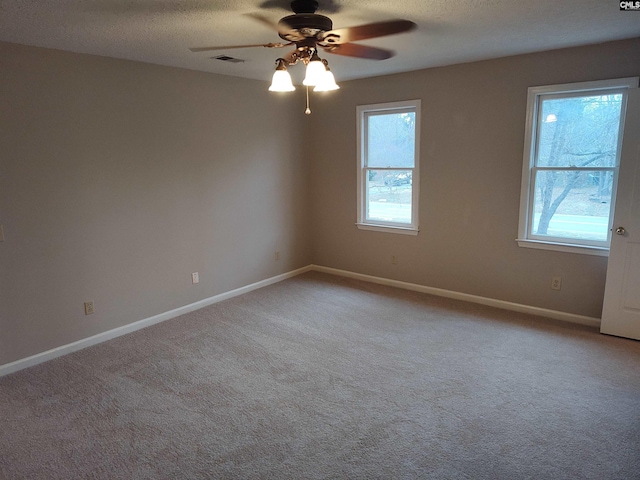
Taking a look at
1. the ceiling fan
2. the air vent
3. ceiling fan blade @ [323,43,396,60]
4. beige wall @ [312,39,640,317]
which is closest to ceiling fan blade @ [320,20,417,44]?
the ceiling fan

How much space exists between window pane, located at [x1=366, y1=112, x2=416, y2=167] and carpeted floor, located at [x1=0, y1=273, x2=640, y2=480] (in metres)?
1.85

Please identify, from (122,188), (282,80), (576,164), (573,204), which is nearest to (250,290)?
(122,188)

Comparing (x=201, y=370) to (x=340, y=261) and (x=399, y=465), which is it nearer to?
(x=399, y=465)

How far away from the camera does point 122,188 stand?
378cm

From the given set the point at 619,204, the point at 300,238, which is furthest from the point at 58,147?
the point at 619,204

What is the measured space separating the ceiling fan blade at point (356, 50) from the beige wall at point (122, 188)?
2.01m

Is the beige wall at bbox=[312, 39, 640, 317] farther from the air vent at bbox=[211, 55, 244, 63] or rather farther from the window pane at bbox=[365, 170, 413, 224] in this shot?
the air vent at bbox=[211, 55, 244, 63]

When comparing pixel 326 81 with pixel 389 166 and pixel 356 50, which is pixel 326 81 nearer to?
pixel 356 50

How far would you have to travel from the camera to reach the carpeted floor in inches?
88.8

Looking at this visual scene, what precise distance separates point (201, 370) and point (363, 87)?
354 cm

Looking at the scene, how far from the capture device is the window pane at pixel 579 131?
3600 millimetres

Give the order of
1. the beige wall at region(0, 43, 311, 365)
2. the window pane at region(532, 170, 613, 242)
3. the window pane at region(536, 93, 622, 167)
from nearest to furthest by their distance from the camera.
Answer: the beige wall at region(0, 43, 311, 365) → the window pane at region(536, 93, 622, 167) → the window pane at region(532, 170, 613, 242)

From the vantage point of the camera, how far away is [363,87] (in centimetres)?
496

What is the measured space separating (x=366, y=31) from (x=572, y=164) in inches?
99.1
